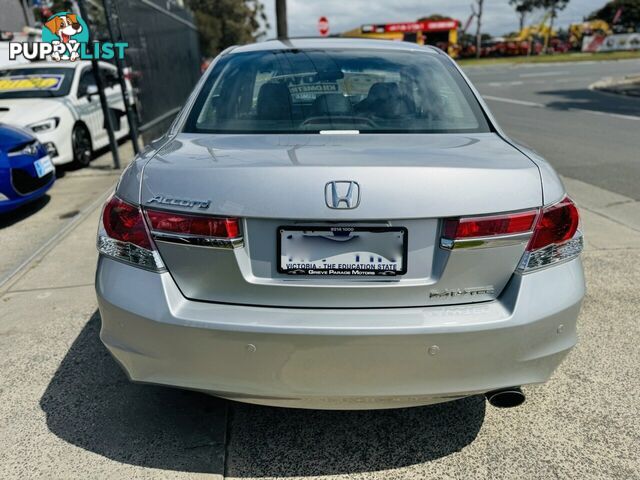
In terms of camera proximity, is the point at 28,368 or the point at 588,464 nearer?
the point at 588,464

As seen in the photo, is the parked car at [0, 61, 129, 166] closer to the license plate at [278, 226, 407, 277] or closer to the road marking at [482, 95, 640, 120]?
the license plate at [278, 226, 407, 277]

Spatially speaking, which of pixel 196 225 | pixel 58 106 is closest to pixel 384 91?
pixel 196 225

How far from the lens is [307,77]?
2750mm

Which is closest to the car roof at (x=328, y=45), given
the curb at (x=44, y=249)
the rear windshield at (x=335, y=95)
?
the rear windshield at (x=335, y=95)

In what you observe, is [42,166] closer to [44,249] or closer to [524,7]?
[44,249]

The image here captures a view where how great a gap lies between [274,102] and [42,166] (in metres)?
4.10

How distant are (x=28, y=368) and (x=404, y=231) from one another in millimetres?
2265

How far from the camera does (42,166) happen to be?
222 inches

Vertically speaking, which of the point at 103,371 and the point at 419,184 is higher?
the point at 419,184

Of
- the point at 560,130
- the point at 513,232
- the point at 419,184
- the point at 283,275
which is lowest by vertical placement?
the point at 560,130

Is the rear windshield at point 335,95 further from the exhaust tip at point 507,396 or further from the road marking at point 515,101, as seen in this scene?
the road marking at point 515,101

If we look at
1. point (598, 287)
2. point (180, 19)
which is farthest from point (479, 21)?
point (598, 287)

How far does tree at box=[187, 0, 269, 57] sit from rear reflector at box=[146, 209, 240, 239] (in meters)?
53.7

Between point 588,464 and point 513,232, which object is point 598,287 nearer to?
point 588,464
